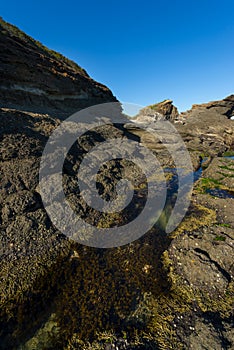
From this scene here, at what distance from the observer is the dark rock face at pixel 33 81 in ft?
77.6

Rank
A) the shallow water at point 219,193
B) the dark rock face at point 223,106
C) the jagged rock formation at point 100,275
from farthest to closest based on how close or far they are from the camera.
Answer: the dark rock face at point 223,106 < the shallow water at point 219,193 < the jagged rock formation at point 100,275

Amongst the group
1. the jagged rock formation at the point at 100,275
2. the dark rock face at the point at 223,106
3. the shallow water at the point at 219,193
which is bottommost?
the jagged rock formation at the point at 100,275

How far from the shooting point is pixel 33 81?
26156mm

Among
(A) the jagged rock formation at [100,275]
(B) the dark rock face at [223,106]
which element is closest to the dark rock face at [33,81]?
(A) the jagged rock formation at [100,275]

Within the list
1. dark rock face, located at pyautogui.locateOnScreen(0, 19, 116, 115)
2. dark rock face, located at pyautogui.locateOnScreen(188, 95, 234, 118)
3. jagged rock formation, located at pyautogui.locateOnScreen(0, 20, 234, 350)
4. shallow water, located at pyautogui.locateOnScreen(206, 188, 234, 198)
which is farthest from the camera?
dark rock face, located at pyautogui.locateOnScreen(188, 95, 234, 118)

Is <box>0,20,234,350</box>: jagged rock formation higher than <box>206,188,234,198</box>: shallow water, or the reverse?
<box>206,188,234,198</box>: shallow water

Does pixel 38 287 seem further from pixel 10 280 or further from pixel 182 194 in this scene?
pixel 182 194

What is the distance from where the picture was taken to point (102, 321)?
830 cm

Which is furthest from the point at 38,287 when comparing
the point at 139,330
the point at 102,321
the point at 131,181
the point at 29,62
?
the point at 29,62

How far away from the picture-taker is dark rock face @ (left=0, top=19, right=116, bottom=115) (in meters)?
23.6

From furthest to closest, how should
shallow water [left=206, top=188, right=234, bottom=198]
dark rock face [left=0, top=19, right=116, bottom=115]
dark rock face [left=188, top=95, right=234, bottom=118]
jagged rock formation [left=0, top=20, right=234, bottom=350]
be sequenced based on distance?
dark rock face [left=188, top=95, right=234, bottom=118] → dark rock face [left=0, top=19, right=116, bottom=115] → shallow water [left=206, top=188, right=234, bottom=198] → jagged rock formation [left=0, top=20, right=234, bottom=350]

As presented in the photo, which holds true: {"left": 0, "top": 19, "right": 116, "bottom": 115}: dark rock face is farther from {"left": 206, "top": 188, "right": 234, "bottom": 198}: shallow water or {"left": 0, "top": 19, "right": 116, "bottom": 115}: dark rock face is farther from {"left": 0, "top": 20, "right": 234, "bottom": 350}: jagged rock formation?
{"left": 206, "top": 188, "right": 234, "bottom": 198}: shallow water

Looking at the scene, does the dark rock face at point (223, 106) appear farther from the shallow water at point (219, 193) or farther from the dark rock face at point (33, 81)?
the shallow water at point (219, 193)

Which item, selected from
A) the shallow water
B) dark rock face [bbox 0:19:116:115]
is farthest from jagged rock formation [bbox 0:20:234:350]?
dark rock face [bbox 0:19:116:115]
